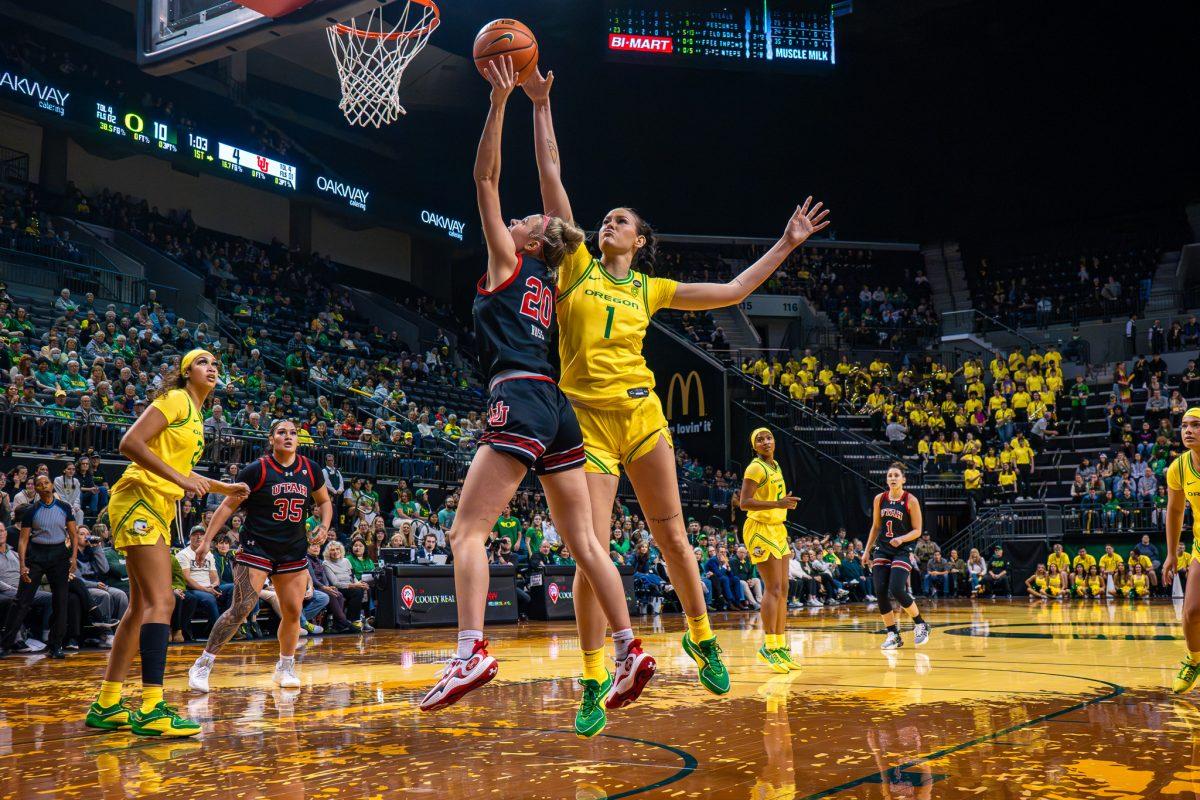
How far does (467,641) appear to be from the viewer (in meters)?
4.07

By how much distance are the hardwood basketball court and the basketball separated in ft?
9.46

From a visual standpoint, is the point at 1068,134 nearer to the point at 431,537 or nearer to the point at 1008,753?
the point at 431,537

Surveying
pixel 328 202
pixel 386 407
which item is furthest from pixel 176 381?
pixel 328 202

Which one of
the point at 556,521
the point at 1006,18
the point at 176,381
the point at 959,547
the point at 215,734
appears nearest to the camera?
the point at 556,521

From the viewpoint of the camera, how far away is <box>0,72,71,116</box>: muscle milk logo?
2258 centimetres

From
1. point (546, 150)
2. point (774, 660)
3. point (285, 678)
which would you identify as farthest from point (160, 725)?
point (774, 660)

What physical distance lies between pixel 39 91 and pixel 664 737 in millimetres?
23956

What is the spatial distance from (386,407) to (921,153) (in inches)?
835

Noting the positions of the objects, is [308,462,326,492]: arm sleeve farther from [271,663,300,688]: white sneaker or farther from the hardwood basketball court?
the hardwood basketball court

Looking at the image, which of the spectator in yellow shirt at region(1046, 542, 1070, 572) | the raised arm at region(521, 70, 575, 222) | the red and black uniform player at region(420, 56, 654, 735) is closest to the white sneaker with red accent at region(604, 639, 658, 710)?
the red and black uniform player at region(420, 56, 654, 735)

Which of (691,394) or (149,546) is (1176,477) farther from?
(691,394)

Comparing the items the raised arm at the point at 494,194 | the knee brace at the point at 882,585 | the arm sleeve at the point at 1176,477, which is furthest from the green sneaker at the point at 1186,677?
the raised arm at the point at 494,194

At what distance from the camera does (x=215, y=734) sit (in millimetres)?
5043

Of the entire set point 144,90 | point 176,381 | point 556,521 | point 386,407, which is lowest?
point 556,521
